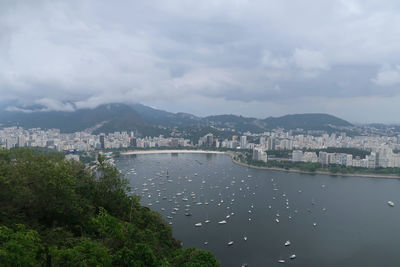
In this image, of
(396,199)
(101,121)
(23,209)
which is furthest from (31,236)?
(101,121)

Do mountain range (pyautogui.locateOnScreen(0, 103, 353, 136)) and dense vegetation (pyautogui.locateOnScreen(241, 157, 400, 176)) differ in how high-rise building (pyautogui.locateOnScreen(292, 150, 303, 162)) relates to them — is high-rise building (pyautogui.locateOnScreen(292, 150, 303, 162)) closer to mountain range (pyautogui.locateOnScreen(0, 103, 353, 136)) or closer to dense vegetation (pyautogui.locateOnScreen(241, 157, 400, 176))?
dense vegetation (pyautogui.locateOnScreen(241, 157, 400, 176))

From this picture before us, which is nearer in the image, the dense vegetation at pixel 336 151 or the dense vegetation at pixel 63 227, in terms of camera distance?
the dense vegetation at pixel 63 227

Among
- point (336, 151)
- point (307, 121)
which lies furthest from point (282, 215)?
point (307, 121)

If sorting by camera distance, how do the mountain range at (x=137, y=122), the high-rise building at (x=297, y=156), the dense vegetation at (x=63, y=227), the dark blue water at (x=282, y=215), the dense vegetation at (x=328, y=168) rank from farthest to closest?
the mountain range at (x=137, y=122) → the high-rise building at (x=297, y=156) → the dense vegetation at (x=328, y=168) → the dark blue water at (x=282, y=215) → the dense vegetation at (x=63, y=227)

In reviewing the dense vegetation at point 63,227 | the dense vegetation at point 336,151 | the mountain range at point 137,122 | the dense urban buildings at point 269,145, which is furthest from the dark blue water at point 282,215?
the mountain range at point 137,122

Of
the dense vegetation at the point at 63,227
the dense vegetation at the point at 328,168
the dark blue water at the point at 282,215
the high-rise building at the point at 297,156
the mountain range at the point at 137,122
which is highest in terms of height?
the mountain range at the point at 137,122

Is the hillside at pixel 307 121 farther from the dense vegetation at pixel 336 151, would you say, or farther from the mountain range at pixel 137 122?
the dense vegetation at pixel 336 151

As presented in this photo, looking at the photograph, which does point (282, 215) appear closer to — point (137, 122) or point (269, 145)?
point (269, 145)

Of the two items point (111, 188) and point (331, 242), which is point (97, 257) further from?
point (331, 242)
